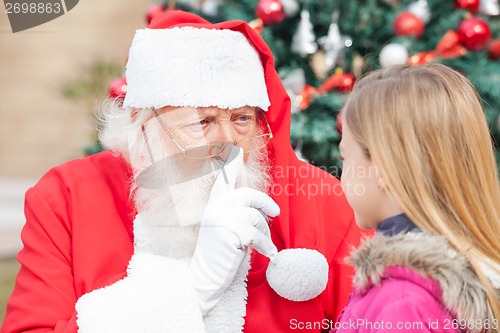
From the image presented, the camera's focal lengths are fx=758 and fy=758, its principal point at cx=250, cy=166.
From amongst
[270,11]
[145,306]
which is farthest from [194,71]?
[270,11]

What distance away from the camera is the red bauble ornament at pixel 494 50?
340cm

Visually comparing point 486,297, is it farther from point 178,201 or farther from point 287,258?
point 178,201

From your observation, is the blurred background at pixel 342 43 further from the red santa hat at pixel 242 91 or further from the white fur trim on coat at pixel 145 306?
the white fur trim on coat at pixel 145 306

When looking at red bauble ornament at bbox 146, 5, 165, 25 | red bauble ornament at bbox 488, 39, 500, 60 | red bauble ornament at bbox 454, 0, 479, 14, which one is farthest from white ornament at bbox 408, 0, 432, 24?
red bauble ornament at bbox 146, 5, 165, 25

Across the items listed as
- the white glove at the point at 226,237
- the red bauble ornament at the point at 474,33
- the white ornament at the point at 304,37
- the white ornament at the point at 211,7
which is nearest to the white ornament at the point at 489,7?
the red bauble ornament at the point at 474,33

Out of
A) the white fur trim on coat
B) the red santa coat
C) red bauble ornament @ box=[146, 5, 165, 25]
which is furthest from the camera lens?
red bauble ornament @ box=[146, 5, 165, 25]

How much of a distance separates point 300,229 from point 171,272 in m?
0.42

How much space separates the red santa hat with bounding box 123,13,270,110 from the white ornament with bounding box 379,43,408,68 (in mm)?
1183

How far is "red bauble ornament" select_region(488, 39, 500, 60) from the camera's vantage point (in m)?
3.40

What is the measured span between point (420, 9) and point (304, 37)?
0.53 meters

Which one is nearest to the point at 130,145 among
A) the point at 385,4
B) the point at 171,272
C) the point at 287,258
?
the point at 171,272

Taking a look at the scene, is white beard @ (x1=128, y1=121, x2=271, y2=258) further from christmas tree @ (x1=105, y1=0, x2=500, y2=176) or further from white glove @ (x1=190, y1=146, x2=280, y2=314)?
christmas tree @ (x1=105, y1=0, x2=500, y2=176)

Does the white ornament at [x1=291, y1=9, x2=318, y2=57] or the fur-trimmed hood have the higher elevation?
the fur-trimmed hood

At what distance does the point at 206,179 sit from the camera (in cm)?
211
